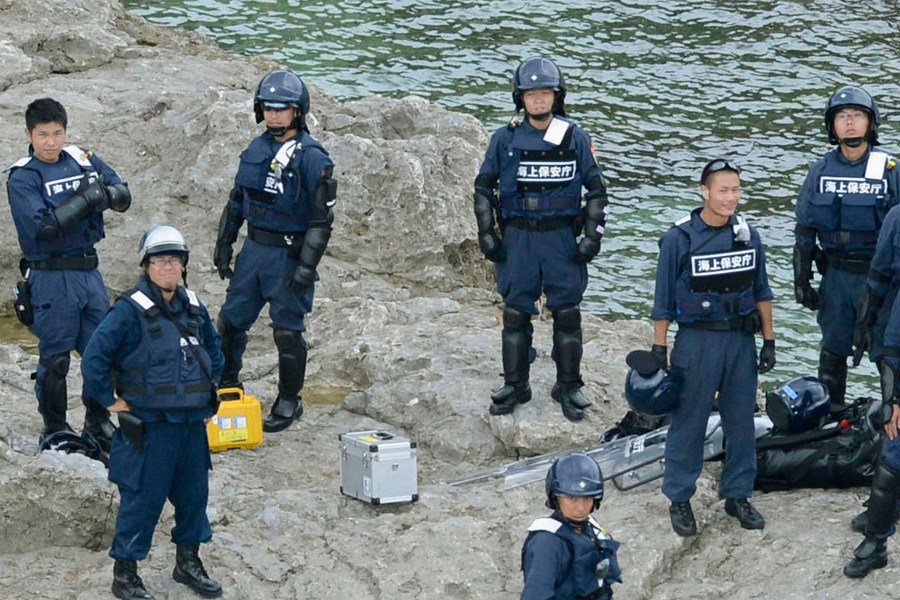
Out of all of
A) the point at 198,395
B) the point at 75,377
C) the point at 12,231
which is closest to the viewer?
the point at 198,395

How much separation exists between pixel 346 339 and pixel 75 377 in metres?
2.04

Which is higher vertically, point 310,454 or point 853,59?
point 853,59

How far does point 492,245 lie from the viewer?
11234 mm

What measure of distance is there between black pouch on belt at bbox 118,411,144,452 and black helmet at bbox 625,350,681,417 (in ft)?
9.13

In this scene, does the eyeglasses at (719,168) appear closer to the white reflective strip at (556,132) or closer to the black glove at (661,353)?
the black glove at (661,353)

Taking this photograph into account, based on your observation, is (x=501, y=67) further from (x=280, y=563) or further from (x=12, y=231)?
(x=280, y=563)

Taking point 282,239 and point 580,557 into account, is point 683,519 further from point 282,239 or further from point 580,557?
point 282,239

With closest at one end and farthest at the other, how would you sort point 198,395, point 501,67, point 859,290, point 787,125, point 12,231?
1. point 198,395
2. point 859,290
3. point 12,231
4. point 787,125
5. point 501,67

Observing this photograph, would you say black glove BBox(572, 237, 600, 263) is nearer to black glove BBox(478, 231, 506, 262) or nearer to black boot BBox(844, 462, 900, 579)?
black glove BBox(478, 231, 506, 262)

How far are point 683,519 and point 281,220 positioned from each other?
338 centimetres

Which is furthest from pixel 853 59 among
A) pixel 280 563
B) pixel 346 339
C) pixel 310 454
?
pixel 280 563

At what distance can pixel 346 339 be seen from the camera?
13039 mm

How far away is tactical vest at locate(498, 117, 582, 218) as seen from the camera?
11016 mm

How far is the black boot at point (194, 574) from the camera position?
952 cm
